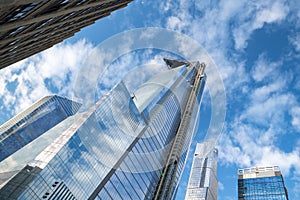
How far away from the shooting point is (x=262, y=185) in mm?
126938

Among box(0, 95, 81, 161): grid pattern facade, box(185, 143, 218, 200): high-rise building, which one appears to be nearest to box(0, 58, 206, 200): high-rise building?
box(185, 143, 218, 200): high-rise building

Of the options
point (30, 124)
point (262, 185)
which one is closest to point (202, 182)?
point (262, 185)

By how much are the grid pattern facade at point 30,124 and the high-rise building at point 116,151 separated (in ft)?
189

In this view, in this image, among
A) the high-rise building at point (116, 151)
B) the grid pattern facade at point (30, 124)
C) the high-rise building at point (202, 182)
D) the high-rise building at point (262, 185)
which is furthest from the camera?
the high-rise building at point (202, 182)

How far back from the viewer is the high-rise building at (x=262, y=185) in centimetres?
12119

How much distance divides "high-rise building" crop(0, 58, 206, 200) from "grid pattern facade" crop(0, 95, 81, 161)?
57668mm

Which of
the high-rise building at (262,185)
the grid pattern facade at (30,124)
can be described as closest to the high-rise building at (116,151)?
the high-rise building at (262,185)

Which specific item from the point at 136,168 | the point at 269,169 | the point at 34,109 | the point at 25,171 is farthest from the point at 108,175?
the point at 34,109

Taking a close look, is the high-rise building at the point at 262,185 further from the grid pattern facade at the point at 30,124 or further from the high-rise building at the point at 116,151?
the grid pattern facade at the point at 30,124

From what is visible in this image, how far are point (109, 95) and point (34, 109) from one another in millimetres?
94444

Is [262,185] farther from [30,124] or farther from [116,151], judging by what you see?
[30,124]

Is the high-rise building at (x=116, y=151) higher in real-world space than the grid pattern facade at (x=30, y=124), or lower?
lower

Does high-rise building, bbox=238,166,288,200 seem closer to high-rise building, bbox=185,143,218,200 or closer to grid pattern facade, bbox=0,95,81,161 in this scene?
high-rise building, bbox=185,143,218,200

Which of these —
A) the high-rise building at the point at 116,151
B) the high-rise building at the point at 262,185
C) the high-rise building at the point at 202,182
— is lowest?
the high-rise building at the point at 116,151
